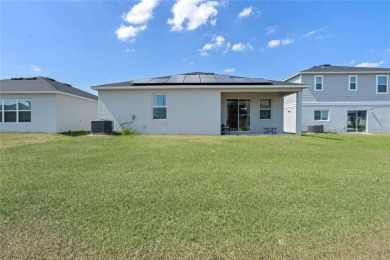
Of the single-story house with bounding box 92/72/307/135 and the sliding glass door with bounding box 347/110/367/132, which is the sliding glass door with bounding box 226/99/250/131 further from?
the sliding glass door with bounding box 347/110/367/132

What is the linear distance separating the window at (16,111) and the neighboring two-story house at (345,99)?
20.5m

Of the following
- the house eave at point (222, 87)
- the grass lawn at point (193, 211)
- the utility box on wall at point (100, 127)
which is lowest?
the grass lawn at point (193, 211)

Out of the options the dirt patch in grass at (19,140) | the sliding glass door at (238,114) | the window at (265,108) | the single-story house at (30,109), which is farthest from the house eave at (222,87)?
the single-story house at (30,109)

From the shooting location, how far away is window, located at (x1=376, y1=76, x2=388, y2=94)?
21389 mm

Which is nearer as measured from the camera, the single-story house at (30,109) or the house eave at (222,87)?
the house eave at (222,87)

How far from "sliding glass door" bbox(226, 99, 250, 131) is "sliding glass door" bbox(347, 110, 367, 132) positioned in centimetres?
1126

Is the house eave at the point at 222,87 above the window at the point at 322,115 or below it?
above

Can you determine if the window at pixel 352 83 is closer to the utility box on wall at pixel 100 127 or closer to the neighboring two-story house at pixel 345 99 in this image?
the neighboring two-story house at pixel 345 99

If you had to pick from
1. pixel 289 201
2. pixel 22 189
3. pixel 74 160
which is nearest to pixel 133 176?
pixel 22 189

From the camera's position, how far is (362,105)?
70.3 ft

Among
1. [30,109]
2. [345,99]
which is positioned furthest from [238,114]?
[30,109]

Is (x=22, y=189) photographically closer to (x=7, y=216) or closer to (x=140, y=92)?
(x=7, y=216)

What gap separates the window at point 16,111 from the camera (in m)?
16.7

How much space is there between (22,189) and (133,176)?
80.5 inches
